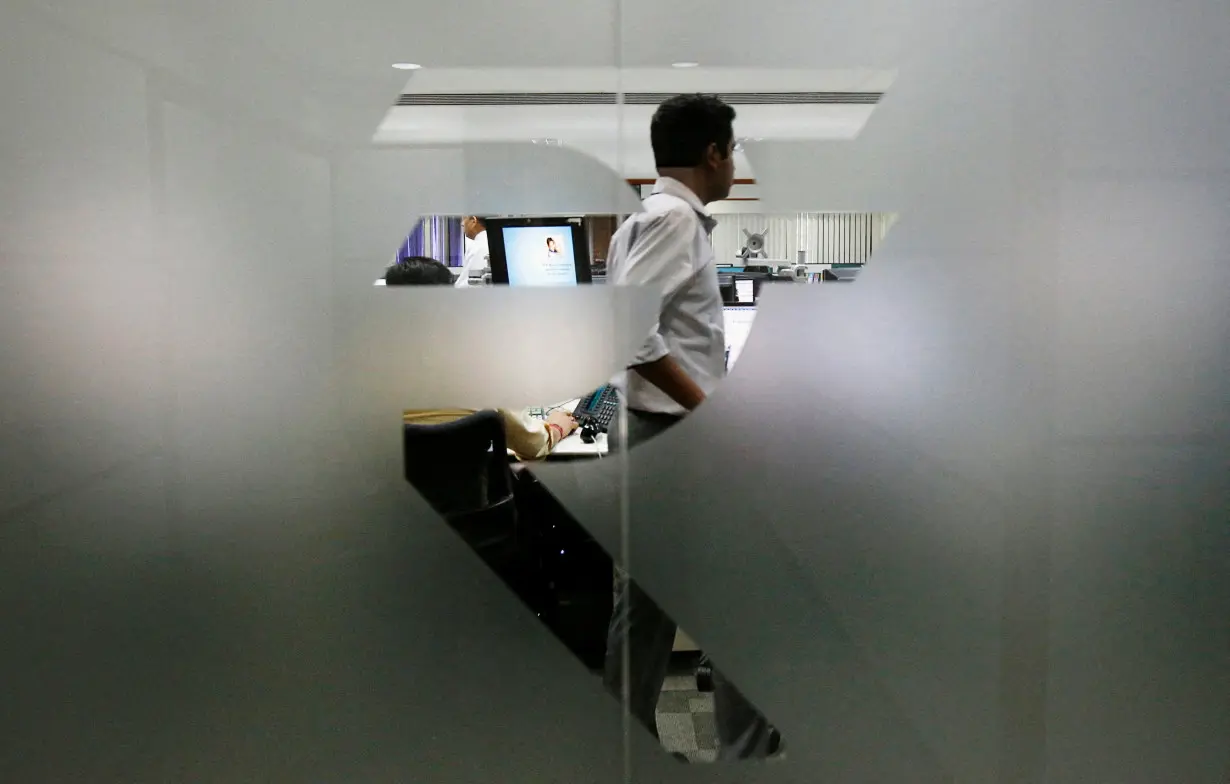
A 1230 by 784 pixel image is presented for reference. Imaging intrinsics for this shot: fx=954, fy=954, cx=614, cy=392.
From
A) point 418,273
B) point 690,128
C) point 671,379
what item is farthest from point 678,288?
point 418,273

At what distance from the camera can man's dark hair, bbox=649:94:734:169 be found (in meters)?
1.58

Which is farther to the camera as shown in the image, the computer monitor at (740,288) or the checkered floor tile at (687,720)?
the checkered floor tile at (687,720)

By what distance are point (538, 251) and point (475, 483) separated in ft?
1.31

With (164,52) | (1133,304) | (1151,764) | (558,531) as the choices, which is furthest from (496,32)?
(1151,764)

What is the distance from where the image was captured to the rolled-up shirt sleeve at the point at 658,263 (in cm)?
158

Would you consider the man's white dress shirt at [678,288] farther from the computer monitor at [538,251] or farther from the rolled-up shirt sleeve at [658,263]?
the computer monitor at [538,251]

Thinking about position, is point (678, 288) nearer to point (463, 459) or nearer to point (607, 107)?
point (607, 107)

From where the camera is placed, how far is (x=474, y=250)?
1549mm

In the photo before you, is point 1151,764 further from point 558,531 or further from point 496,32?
point 496,32

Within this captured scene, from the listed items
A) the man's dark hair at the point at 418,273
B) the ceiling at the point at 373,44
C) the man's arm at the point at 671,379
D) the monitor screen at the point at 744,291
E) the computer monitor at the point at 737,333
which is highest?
the ceiling at the point at 373,44

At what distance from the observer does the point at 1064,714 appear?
175 cm

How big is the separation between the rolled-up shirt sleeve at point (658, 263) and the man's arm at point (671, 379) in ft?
0.03

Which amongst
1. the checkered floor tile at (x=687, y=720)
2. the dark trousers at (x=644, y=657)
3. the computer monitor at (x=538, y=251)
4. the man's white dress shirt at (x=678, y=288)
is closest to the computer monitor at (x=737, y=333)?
the man's white dress shirt at (x=678, y=288)

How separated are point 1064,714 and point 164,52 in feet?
6.38
